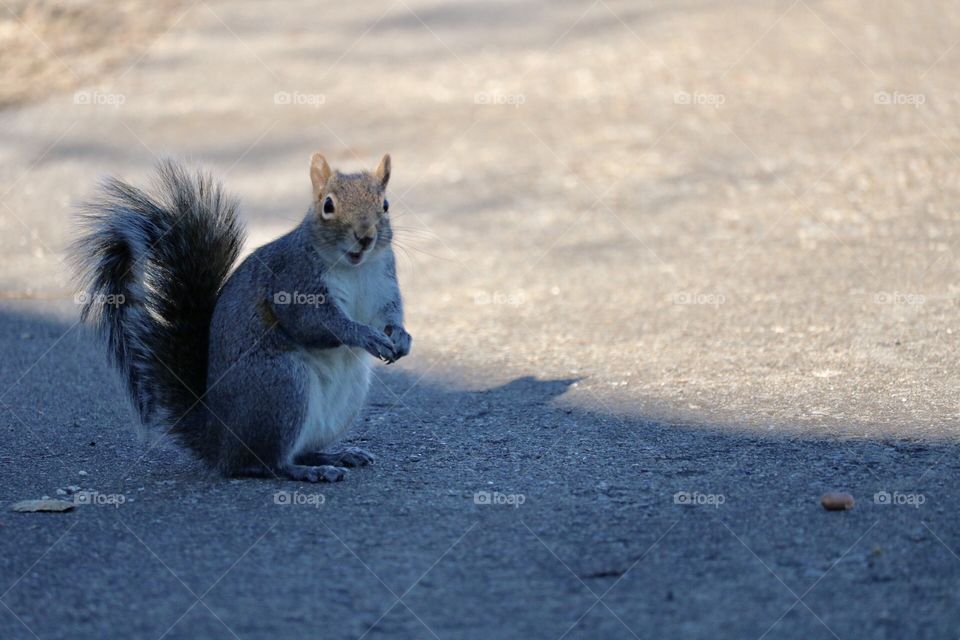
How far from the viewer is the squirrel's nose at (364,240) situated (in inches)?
132

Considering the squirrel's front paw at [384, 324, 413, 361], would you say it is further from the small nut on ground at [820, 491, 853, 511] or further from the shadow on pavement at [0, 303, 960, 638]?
the small nut on ground at [820, 491, 853, 511]

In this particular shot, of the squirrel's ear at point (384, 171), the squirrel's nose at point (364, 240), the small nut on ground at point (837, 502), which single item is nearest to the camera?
the small nut on ground at point (837, 502)

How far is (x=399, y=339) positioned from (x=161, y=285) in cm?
74

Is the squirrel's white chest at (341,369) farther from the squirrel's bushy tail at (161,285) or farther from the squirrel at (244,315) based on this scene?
the squirrel's bushy tail at (161,285)

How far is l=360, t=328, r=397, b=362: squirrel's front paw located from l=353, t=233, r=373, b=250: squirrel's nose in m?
0.26

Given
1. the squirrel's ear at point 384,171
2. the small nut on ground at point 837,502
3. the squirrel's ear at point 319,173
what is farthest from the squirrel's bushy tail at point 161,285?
the small nut on ground at point 837,502

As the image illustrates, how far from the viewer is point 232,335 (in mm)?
3439

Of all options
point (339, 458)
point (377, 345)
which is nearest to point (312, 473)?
point (339, 458)

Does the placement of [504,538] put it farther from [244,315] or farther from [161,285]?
[161,285]

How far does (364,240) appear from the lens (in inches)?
133

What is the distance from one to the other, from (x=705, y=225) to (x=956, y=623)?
4144 millimetres

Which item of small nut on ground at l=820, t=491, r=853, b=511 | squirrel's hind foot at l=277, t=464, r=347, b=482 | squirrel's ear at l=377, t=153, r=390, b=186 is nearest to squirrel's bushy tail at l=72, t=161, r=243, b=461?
squirrel's hind foot at l=277, t=464, r=347, b=482

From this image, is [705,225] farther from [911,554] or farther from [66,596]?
[66,596]

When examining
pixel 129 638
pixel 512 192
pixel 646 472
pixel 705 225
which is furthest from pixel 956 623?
pixel 512 192
